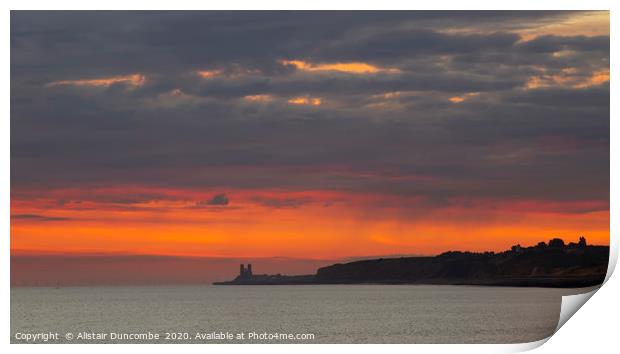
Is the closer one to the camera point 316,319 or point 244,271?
point 244,271

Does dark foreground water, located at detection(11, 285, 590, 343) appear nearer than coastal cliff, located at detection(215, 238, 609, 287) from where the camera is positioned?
No

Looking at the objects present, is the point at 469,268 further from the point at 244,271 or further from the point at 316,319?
the point at 316,319

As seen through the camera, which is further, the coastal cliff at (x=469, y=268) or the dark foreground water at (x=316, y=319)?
the dark foreground water at (x=316, y=319)

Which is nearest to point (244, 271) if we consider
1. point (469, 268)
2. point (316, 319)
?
point (469, 268)

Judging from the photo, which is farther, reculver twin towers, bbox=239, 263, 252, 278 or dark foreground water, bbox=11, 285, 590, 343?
dark foreground water, bbox=11, 285, 590, 343

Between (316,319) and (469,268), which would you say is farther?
(316,319)

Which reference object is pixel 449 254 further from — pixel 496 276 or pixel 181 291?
pixel 181 291

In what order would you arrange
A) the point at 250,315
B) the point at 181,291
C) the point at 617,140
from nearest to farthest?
the point at 617,140, the point at 250,315, the point at 181,291

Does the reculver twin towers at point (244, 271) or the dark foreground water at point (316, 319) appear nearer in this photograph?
the reculver twin towers at point (244, 271)
